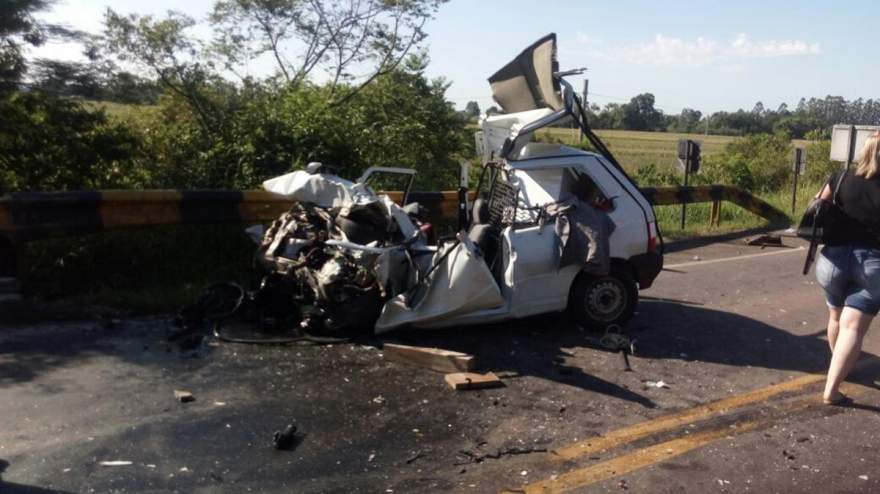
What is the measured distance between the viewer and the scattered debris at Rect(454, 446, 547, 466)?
495 centimetres

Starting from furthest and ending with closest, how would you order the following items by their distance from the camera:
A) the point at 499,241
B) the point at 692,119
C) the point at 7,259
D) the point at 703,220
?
the point at 692,119, the point at 703,220, the point at 7,259, the point at 499,241

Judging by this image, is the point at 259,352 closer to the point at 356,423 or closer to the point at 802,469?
the point at 356,423

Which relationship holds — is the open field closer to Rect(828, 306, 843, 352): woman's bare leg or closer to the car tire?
the car tire

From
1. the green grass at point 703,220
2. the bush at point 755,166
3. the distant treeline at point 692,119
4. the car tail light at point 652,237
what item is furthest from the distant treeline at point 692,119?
the car tail light at point 652,237

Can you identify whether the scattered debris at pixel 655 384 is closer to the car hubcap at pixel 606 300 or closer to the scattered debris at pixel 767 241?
the car hubcap at pixel 606 300

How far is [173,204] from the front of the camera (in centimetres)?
887

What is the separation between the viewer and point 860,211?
5992 mm

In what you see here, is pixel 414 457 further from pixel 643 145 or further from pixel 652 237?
pixel 643 145

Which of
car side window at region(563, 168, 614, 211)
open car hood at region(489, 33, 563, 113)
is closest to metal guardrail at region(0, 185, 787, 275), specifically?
open car hood at region(489, 33, 563, 113)

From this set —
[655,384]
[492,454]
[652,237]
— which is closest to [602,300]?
[652,237]

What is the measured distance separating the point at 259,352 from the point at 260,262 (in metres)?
1.27

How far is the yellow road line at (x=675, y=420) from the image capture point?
16.9ft

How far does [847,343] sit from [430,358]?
9.29ft

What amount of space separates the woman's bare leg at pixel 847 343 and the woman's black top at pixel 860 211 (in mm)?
470
